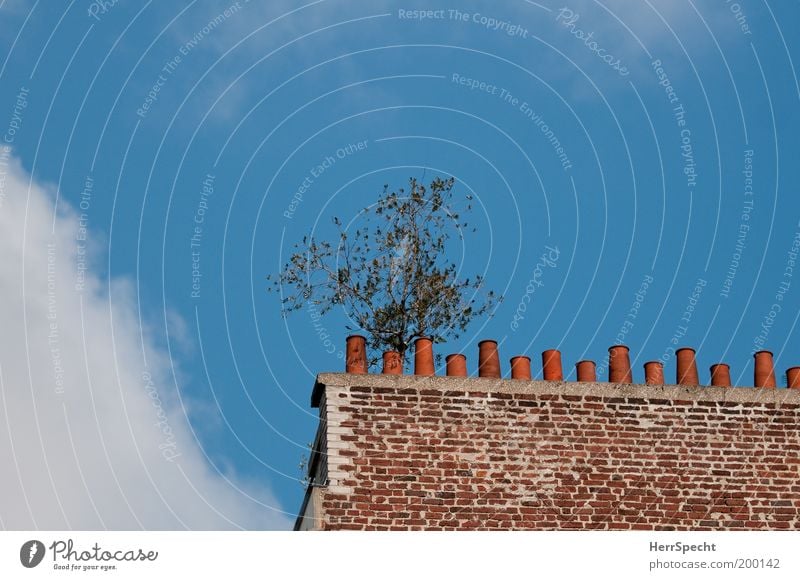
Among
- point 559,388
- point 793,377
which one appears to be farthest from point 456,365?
point 793,377

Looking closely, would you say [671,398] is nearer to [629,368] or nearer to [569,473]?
[629,368]

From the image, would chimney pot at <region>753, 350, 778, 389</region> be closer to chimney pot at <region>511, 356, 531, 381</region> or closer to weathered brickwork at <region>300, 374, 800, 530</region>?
weathered brickwork at <region>300, 374, 800, 530</region>

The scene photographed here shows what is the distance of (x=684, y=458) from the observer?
712 inches

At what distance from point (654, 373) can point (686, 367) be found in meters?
0.47

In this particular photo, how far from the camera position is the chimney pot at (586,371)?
1836cm

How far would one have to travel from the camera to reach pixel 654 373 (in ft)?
60.7

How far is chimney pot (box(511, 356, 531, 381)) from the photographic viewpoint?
1822 centimetres

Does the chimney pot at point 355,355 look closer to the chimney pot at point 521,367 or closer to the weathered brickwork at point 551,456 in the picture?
the weathered brickwork at point 551,456

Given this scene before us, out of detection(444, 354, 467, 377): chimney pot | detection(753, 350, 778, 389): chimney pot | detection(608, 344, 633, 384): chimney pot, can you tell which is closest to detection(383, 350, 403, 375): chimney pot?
detection(444, 354, 467, 377): chimney pot

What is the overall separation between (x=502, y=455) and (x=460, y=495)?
31.4 inches

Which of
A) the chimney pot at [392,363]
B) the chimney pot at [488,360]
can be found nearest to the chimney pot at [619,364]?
the chimney pot at [488,360]

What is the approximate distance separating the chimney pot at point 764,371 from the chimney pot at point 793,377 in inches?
8.3
